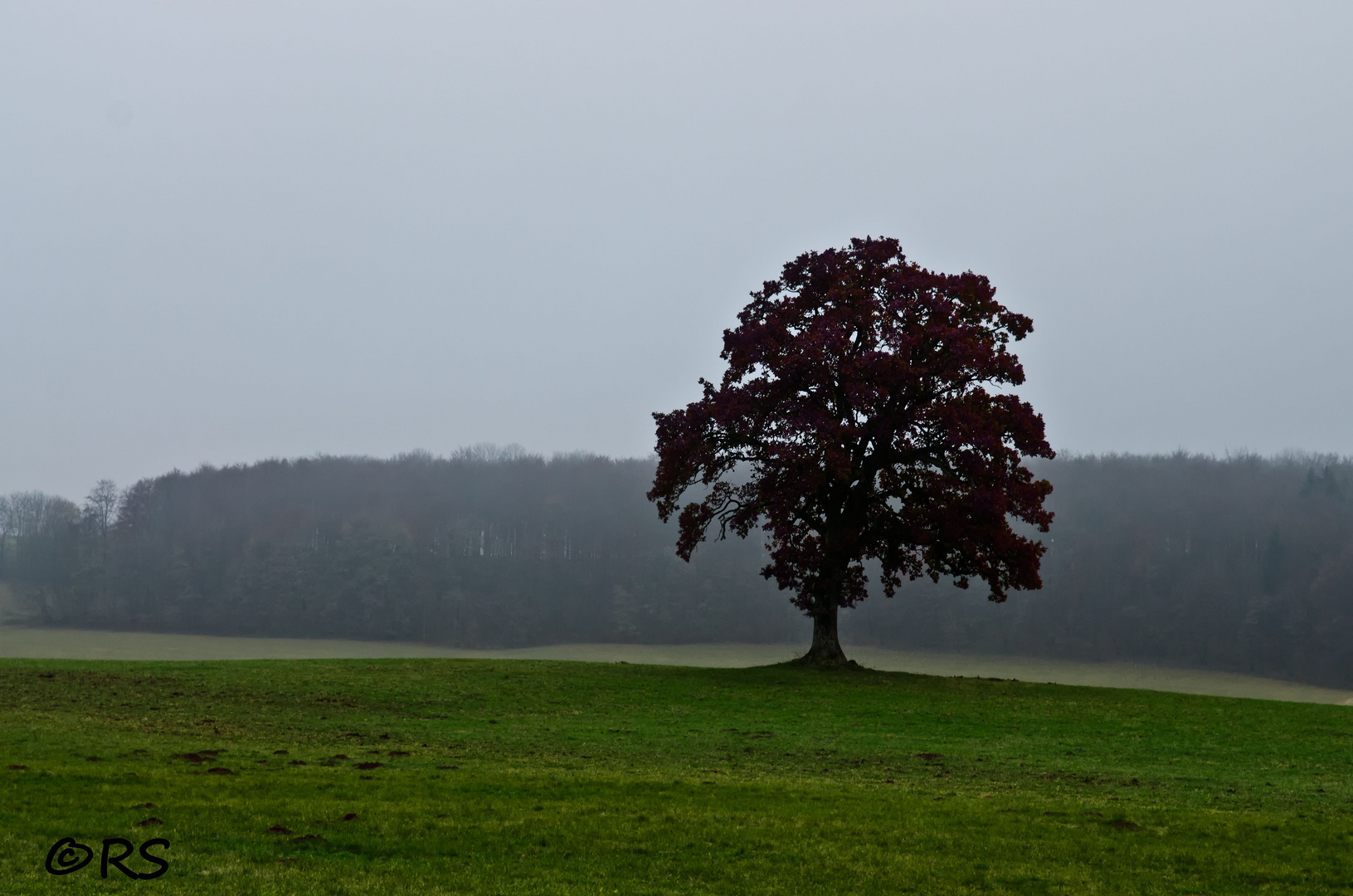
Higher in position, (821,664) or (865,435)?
(865,435)

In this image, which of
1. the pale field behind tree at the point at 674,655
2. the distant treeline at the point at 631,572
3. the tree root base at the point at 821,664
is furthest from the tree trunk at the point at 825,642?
the distant treeline at the point at 631,572

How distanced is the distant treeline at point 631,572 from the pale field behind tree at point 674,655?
4726 mm

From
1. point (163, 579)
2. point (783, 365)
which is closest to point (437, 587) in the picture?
point (163, 579)

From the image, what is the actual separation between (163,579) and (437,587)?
36834 millimetres

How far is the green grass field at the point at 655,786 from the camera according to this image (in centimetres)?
1220

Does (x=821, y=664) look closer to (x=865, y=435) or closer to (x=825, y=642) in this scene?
(x=825, y=642)

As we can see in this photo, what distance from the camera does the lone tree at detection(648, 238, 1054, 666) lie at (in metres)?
37.9

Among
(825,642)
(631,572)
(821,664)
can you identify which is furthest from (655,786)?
(631,572)

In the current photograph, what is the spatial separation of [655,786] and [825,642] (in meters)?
23.9

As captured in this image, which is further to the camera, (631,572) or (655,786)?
(631,572)

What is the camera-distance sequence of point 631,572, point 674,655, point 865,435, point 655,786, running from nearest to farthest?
point 655,786, point 865,435, point 674,655, point 631,572

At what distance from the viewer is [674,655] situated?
10912cm

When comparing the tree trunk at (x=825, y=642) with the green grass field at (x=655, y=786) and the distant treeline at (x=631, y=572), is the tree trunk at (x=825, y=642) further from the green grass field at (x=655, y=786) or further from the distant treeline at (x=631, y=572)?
the distant treeline at (x=631, y=572)

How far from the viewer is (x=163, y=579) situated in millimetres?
137375
